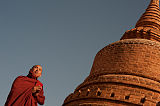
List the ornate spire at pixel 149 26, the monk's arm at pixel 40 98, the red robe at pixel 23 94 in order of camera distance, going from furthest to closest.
A: 1. the ornate spire at pixel 149 26
2. the monk's arm at pixel 40 98
3. the red robe at pixel 23 94

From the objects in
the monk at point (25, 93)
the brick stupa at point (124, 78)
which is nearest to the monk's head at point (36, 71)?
the monk at point (25, 93)

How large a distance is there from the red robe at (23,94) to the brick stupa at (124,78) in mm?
7363

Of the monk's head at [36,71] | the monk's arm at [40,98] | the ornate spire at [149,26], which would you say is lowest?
the monk's arm at [40,98]

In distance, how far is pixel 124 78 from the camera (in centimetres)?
1309

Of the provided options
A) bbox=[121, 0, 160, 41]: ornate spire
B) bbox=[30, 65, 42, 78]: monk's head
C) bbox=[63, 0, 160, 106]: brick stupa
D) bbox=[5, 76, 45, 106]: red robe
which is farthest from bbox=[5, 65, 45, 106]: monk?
bbox=[121, 0, 160, 41]: ornate spire

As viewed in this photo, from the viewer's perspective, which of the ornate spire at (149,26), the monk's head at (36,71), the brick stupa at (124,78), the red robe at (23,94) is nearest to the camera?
the red robe at (23,94)

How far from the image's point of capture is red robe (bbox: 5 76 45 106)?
191 inches

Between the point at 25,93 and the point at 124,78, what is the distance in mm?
8853

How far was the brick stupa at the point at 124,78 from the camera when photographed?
1207cm

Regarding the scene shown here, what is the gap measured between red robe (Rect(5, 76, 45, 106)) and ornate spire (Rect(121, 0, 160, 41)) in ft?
45.2

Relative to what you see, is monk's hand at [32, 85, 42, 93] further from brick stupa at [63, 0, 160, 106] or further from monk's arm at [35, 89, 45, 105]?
brick stupa at [63, 0, 160, 106]

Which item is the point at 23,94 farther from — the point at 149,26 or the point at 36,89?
the point at 149,26

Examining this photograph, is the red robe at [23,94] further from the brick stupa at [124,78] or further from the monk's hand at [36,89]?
the brick stupa at [124,78]

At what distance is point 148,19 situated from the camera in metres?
19.8
